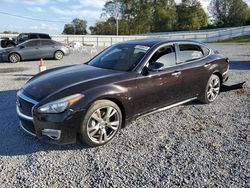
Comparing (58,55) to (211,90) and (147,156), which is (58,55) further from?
(147,156)

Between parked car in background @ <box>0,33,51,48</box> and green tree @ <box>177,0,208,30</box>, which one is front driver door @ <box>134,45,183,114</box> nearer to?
parked car in background @ <box>0,33,51,48</box>

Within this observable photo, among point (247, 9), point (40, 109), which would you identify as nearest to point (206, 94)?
point (40, 109)

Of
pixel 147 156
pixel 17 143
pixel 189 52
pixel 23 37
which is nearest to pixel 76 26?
pixel 23 37

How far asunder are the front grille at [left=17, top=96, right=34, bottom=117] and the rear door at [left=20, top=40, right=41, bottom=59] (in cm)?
1173

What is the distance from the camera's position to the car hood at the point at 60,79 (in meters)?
4.18

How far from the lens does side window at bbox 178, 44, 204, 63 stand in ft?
18.3

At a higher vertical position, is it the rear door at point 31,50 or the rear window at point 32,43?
the rear window at point 32,43

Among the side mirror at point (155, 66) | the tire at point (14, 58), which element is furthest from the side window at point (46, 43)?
the side mirror at point (155, 66)

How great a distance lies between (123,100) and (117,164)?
3.65ft

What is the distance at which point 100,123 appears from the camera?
13.9 feet

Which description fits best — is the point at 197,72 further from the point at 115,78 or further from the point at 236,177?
the point at 236,177

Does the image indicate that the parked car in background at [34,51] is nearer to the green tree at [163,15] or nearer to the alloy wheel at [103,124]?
the alloy wheel at [103,124]

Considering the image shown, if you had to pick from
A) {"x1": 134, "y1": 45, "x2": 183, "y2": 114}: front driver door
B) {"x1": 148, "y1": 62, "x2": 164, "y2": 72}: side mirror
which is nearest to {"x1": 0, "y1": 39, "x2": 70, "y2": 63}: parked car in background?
{"x1": 134, "y1": 45, "x2": 183, "y2": 114}: front driver door

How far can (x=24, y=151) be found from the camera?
4.09 metres
